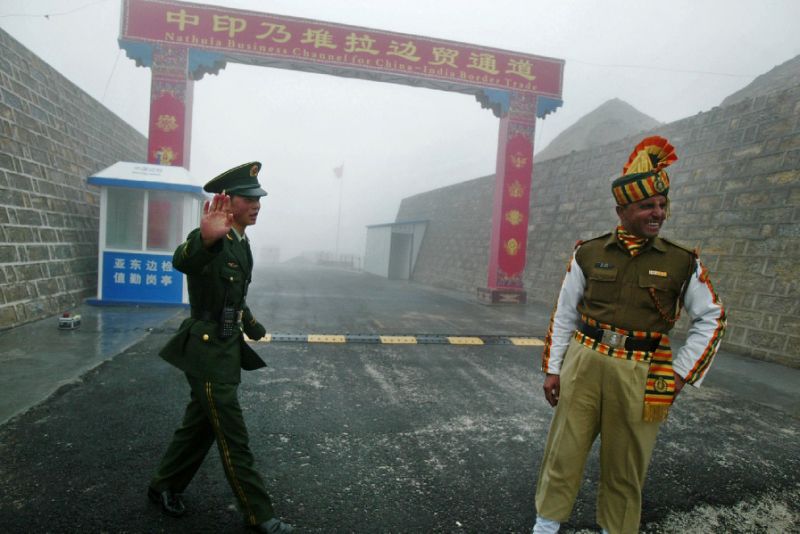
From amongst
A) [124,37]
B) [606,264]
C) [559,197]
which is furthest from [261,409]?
[559,197]

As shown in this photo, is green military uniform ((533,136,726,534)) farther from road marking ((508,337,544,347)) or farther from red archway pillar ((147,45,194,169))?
red archway pillar ((147,45,194,169))

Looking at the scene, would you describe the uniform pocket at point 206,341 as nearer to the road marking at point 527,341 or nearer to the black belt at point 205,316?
the black belt at point 205,316

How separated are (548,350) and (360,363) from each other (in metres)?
3.61

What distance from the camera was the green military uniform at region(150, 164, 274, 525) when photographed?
2.22 meters

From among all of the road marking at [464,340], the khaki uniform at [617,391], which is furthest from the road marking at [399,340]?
the khaki uniform at [617,391]

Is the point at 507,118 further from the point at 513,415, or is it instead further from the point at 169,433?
the point at 169,433

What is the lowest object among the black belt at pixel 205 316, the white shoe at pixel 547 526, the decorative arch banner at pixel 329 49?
the white shoe at pixel 547 526

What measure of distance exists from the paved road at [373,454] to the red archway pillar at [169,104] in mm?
6808

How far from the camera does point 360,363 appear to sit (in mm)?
5652

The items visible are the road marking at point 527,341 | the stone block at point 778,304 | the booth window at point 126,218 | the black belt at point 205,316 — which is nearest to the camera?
the black belt at point 205,316

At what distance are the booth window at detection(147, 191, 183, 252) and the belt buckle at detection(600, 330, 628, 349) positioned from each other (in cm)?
908

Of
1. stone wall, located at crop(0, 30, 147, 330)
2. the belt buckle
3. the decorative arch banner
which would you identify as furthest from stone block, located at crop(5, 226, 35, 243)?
the belt buckle

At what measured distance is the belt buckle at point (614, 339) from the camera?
6.69 ft

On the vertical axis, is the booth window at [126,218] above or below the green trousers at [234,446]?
above
